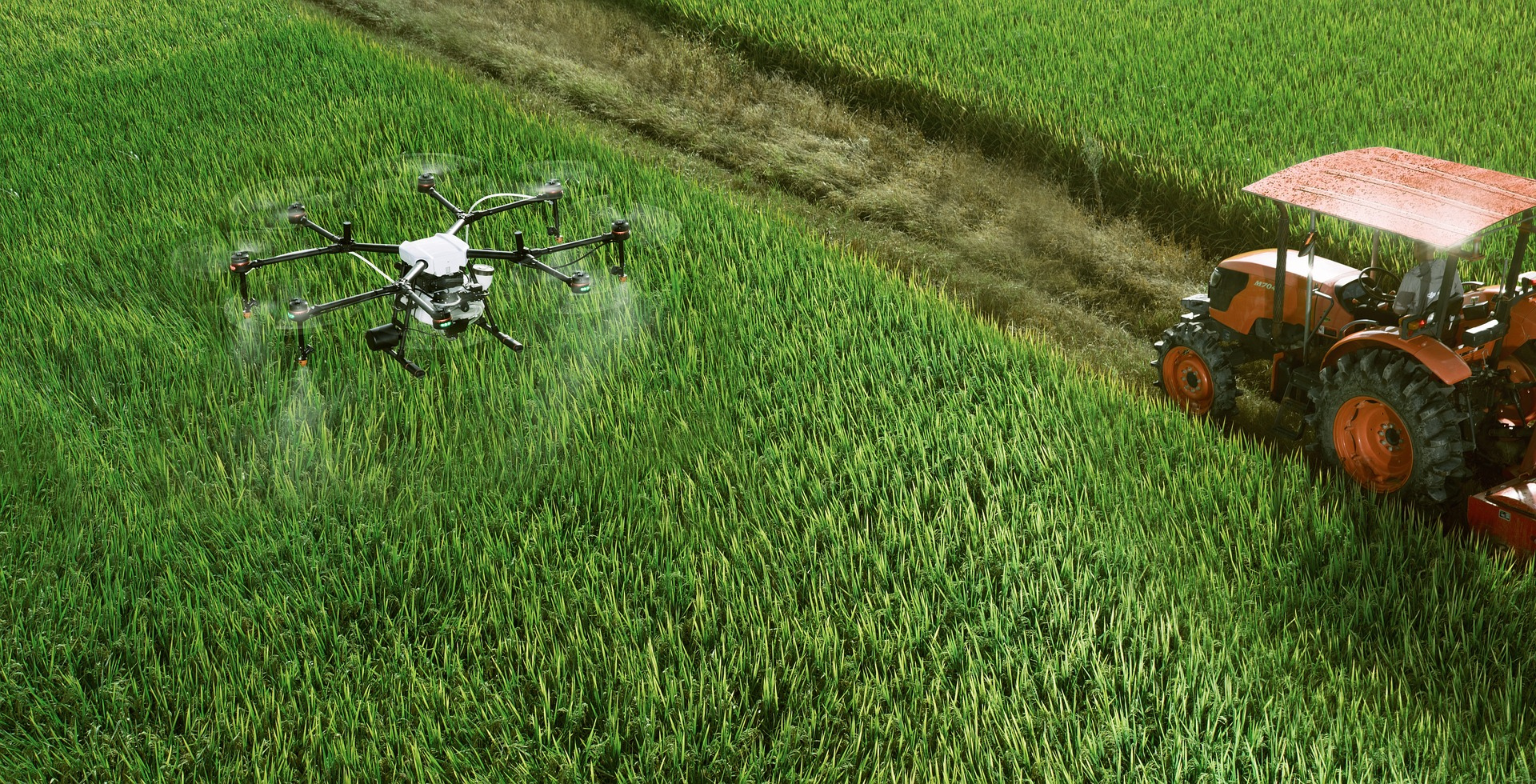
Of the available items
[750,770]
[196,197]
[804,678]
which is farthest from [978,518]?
[196,197]

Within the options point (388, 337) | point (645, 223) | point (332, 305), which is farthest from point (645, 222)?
point (332, 305)

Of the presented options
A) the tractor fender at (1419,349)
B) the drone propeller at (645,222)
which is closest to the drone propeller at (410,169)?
the drone propeller at (645,222)

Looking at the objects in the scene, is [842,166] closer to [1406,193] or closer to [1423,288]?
[1406,193]

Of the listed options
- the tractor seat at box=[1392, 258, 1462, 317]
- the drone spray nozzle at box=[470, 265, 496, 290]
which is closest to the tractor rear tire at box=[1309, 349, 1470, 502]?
the tractor seat at box=[1392, 258, 1462, 317]

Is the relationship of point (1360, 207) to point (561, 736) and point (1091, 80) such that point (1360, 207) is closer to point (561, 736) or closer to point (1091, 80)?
point (561, 736)

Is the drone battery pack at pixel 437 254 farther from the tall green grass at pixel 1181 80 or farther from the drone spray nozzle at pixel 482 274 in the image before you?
the tall green grass at pixel 1181 80

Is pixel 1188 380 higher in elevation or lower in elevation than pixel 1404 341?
lower
